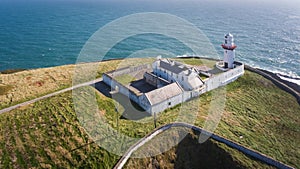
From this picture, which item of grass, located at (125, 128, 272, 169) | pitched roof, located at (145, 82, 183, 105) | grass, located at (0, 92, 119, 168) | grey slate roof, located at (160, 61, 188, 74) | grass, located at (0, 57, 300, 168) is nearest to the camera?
grass, located at (0, 92, 119, 168)

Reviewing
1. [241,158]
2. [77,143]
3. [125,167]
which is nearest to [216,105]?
[241,158]

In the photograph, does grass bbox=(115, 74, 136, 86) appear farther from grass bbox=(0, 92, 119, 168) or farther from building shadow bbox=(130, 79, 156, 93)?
grass bbox=(0, 92, 119, 168)

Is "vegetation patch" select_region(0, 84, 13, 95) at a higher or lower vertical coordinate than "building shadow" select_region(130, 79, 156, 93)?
higher

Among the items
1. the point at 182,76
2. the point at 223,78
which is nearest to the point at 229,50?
the point at 223,78

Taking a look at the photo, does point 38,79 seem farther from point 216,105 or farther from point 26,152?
point 216,105

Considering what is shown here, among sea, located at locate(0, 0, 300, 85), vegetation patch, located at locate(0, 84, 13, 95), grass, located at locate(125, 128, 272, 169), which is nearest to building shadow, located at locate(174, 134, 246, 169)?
grass, located at locate(125, 128, 272, 169)

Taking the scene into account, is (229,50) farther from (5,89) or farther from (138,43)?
(5,89)

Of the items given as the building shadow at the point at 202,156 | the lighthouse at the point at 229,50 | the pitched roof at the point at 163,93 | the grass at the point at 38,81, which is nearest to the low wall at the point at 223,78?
the lighthouse at the point at 229,50
